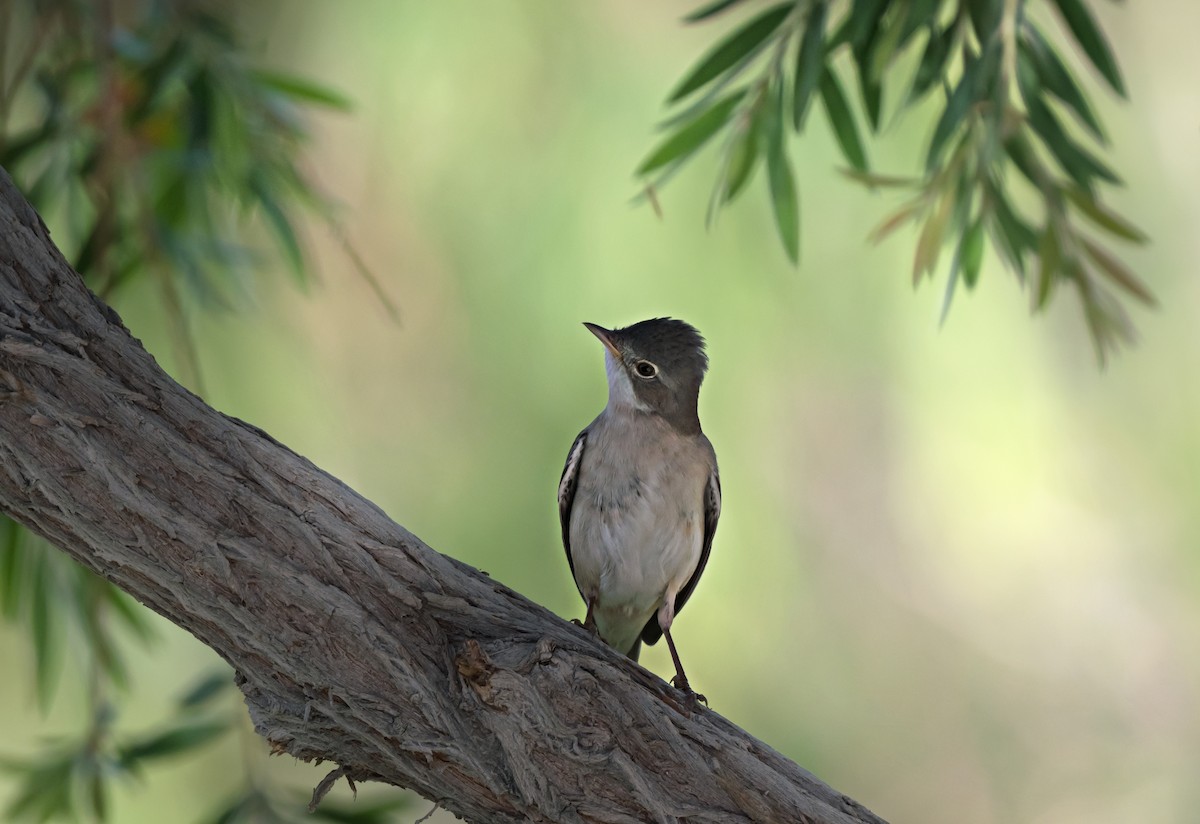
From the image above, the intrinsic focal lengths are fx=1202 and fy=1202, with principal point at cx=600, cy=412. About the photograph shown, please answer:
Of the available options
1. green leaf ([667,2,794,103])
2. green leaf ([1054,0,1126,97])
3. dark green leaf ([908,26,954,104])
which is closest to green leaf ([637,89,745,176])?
green leaf ([667,2,794,103])

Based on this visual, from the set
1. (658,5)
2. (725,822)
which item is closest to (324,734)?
(725,822)

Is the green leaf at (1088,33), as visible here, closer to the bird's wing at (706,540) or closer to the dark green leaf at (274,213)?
the bird's wing at (706,540)

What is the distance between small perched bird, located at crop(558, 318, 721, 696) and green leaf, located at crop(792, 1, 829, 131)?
27.3 inches

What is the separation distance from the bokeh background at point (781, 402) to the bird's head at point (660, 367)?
2656mm

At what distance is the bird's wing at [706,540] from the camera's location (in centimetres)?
336

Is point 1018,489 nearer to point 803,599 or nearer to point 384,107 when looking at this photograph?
→ point 803,599

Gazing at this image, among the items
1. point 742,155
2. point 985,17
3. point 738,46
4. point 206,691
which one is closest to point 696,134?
point 742,155

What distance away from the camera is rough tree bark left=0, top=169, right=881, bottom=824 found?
202cm

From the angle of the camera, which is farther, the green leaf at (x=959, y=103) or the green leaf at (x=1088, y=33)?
the green leaf at (x=1088, y=33)

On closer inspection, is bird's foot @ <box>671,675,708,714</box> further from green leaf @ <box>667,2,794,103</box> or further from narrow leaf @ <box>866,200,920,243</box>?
green leaf @ <box>667,2,794,103</box>

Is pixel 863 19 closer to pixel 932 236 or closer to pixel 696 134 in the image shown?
pixel 696 134

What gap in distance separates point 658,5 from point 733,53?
12.9 feet

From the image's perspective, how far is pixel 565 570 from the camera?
6320mm

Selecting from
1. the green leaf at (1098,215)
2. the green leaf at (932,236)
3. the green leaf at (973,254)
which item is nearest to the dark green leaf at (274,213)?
the green leaf at (932,236)
